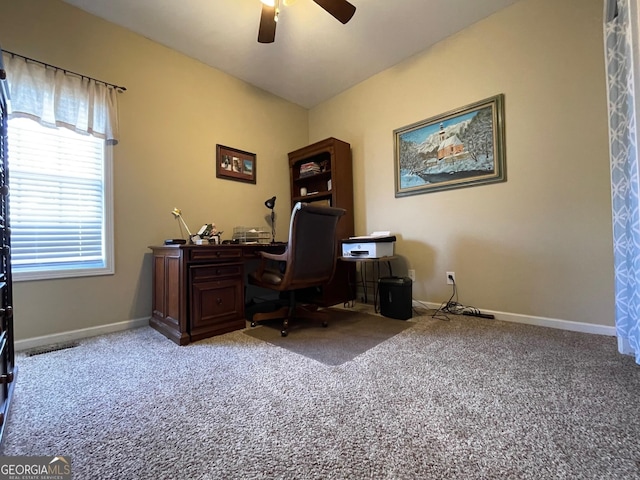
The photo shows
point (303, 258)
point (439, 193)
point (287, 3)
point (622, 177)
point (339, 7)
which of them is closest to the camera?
point (622, 177)

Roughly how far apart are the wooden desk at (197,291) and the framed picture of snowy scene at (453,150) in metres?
1.87

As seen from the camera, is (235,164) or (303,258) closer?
(303,258)

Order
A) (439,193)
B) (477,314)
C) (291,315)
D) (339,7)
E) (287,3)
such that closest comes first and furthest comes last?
(339,7), (287,3), (291,315), (477,314), (439,193)

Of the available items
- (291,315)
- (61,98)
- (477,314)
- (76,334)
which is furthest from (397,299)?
(61,98)

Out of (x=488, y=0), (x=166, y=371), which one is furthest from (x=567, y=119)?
(x=166, y=371)

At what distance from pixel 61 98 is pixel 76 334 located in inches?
71.0

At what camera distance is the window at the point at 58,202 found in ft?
6.10

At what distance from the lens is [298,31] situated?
2398 millimetres

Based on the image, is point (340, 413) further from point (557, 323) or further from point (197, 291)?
point (557, 323)

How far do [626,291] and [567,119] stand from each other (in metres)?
1.32

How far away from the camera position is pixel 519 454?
83cm

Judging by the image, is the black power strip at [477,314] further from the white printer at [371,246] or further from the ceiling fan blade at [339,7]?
the ceiling fan blade at [339,7]

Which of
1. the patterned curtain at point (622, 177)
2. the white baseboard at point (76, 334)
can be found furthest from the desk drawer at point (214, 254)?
the patterned curtain at point (622, 177)

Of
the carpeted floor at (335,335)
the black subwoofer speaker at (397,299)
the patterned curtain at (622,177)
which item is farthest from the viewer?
the black subwoofer speaker at (397,299)
